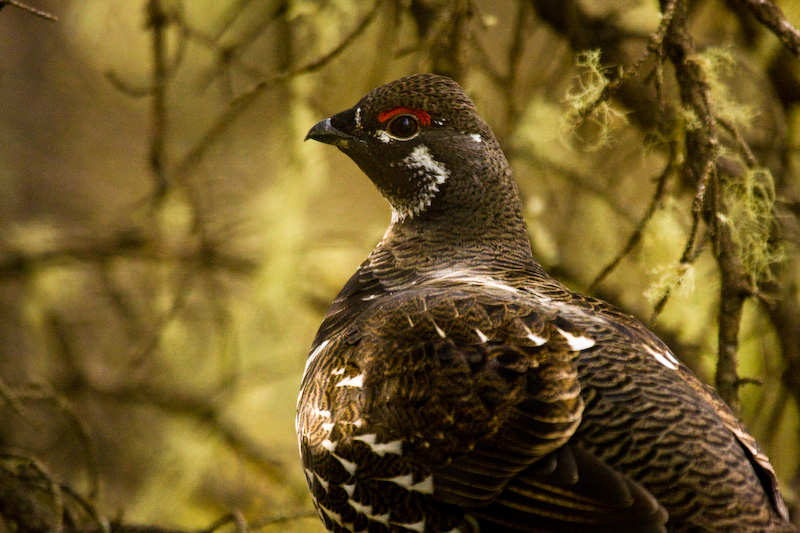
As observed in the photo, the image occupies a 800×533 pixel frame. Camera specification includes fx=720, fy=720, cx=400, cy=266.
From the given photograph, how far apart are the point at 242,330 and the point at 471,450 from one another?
3606 millimetres

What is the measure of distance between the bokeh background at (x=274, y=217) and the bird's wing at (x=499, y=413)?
0.59 m

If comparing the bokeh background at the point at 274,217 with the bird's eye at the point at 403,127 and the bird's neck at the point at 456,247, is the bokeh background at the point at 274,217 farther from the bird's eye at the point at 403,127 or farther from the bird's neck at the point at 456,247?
the bird's neck at the point at 456,247

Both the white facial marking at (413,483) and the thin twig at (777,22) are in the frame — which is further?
the thin twig at (777,22)

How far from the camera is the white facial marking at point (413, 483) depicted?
7.10 feet

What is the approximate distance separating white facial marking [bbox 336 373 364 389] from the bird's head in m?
0.88

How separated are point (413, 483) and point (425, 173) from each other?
1.32m

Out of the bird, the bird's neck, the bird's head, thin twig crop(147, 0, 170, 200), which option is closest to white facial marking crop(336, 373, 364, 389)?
the bird

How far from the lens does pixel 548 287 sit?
8.71ft

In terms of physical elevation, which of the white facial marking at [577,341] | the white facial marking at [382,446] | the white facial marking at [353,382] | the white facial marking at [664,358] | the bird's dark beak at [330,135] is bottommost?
the white facial marking at [382,446]

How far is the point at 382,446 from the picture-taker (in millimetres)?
2246

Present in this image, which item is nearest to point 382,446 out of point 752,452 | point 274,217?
point 752,452

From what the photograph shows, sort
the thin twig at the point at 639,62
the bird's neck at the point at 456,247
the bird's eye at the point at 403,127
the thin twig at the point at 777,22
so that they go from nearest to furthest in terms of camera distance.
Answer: the thin twig at the point at 639,62 < the thin twig at the point at 777,22 < the bird's neck at the point at 456,247 < the bird's eye at the point at 403,127

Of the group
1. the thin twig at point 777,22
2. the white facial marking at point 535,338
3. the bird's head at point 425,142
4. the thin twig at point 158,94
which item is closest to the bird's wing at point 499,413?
the white facial marking at point 535,338

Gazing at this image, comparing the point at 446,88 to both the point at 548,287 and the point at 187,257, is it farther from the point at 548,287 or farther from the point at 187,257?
the point at 187,257
